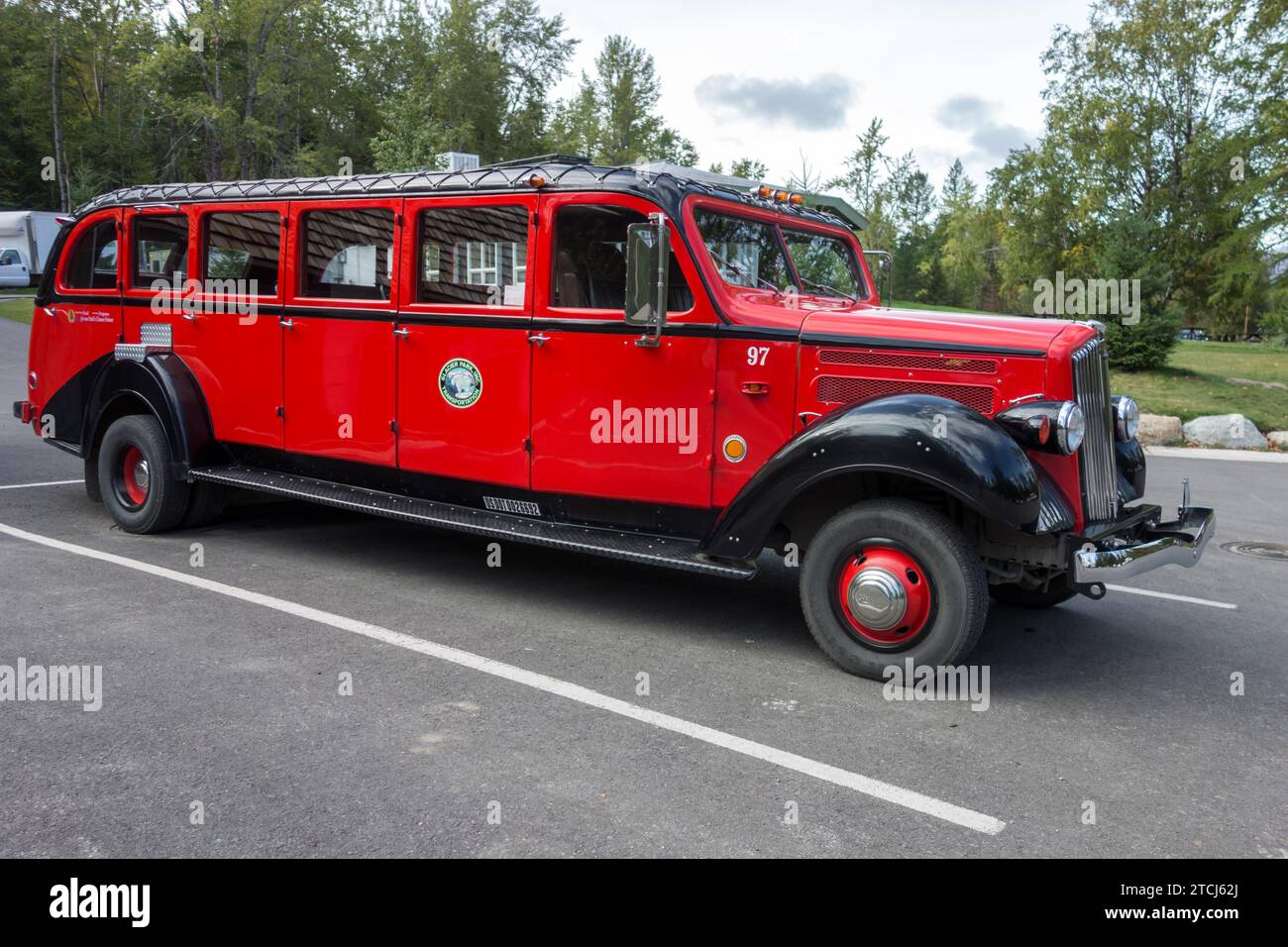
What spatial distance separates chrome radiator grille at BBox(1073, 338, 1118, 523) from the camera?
468 cm

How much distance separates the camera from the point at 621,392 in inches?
208

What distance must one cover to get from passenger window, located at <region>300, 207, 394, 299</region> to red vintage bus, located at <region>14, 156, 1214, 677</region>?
0.06ft

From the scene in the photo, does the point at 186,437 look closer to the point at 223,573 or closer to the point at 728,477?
the point at 223,573

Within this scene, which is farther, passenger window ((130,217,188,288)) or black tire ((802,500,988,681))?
passenger window ((130,217,188,288))

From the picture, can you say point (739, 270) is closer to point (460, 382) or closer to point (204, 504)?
point (460, 382)

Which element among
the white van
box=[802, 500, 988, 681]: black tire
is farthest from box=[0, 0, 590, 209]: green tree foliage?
box=[802, 500, 988, 681]: black tire

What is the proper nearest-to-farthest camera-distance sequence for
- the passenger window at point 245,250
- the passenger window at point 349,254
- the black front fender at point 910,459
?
the black front fender at point 910,459 → the passenger window at point 349,254 → the passenger window at point 245,250

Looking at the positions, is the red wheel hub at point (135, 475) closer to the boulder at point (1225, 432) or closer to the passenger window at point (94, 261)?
the passenger window at point (94, 261)

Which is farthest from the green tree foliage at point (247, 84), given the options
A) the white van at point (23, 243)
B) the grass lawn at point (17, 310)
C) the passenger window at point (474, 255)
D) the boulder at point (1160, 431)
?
the passenger window at point (474, 255)

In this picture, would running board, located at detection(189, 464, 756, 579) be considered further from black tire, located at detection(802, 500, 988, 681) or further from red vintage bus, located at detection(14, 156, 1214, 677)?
black tire, located at detection(802, 500, 988, 681)

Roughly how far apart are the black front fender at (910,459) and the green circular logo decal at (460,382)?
185cm

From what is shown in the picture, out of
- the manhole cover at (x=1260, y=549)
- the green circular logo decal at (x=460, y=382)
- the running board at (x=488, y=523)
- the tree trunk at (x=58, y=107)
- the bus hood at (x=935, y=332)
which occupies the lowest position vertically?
the manhole cover at (x=1260, y=549)

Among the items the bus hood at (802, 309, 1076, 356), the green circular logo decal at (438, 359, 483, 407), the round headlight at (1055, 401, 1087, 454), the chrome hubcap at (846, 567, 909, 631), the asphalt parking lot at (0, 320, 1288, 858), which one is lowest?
the asphalt parking lot at (0, 320, 1288, 858)

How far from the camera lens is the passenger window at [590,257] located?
5348mm
